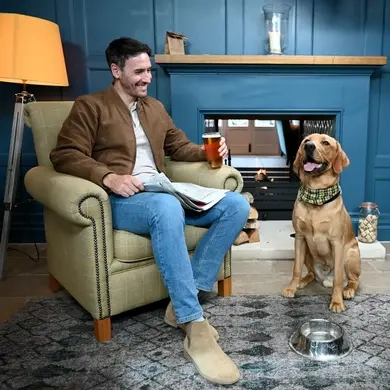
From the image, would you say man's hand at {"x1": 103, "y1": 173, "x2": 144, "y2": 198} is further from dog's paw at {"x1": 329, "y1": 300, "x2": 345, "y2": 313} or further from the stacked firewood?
the stacked firewood

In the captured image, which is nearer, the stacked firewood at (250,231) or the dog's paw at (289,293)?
the dog's paw at (289,293)

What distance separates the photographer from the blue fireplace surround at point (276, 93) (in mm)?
2664

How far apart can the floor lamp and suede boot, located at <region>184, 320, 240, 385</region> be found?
4.15ft

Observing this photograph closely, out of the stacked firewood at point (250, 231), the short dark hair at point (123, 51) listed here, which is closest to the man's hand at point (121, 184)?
the short dark hair at point (123, 51)

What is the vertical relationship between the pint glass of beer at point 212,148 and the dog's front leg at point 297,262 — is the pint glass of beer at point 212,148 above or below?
above

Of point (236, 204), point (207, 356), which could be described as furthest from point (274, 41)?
point (207, 356)

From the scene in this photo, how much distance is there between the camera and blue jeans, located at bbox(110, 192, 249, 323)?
154 centimetres

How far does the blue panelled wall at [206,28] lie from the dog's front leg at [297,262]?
971mm

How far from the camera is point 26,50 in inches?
88.7

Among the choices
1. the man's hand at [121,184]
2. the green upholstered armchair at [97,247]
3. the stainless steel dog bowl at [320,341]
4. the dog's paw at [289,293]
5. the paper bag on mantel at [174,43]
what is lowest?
the dog's paw at [289,293]

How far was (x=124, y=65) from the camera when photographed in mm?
1819

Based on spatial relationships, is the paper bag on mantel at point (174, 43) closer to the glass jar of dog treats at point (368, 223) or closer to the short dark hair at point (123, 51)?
the short dark hair at point (123, 51)

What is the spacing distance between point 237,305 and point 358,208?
1268mm

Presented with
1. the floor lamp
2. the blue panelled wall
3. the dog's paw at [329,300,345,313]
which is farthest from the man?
the blue panelled wall
